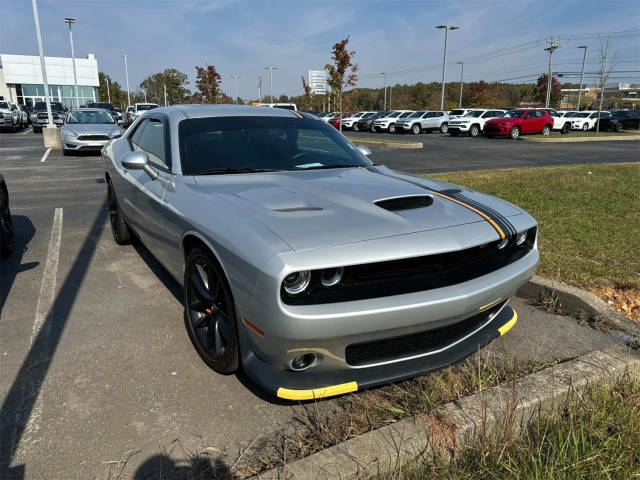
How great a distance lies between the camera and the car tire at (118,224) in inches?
206

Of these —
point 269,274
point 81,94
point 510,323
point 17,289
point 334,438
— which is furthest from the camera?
point 81,94

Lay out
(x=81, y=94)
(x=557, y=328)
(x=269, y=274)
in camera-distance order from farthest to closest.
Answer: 1. (x=81, y=94)
2. (x=557, y=328)
3. (x=269, y=274)

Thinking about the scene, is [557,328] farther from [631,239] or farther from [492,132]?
[492,132]

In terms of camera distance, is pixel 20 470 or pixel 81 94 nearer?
pixel 20 470

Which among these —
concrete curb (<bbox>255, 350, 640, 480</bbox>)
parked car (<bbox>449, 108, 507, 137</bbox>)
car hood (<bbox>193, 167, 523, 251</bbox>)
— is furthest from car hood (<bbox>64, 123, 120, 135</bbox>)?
parked car (<bbox>449, 108, 507, 137</bbox>)

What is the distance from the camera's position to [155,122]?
4289 mm

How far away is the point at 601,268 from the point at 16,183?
33.4ft

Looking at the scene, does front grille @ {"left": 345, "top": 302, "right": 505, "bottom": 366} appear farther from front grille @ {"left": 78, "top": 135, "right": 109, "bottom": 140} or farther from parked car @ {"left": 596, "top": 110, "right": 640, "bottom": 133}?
parked car @ {"left": 596, "top": 110, "right": 640, "bottom": 133}

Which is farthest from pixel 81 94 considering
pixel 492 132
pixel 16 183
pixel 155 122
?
pixel 155 122

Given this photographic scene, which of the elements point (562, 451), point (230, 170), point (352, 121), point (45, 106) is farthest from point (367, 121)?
point (562, 451)

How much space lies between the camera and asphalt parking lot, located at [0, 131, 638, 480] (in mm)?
2234

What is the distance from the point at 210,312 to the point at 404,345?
1138mm

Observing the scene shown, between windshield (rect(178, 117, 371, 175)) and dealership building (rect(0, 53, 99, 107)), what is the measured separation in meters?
60.3

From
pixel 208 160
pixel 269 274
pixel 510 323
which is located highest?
pixel 208 160
